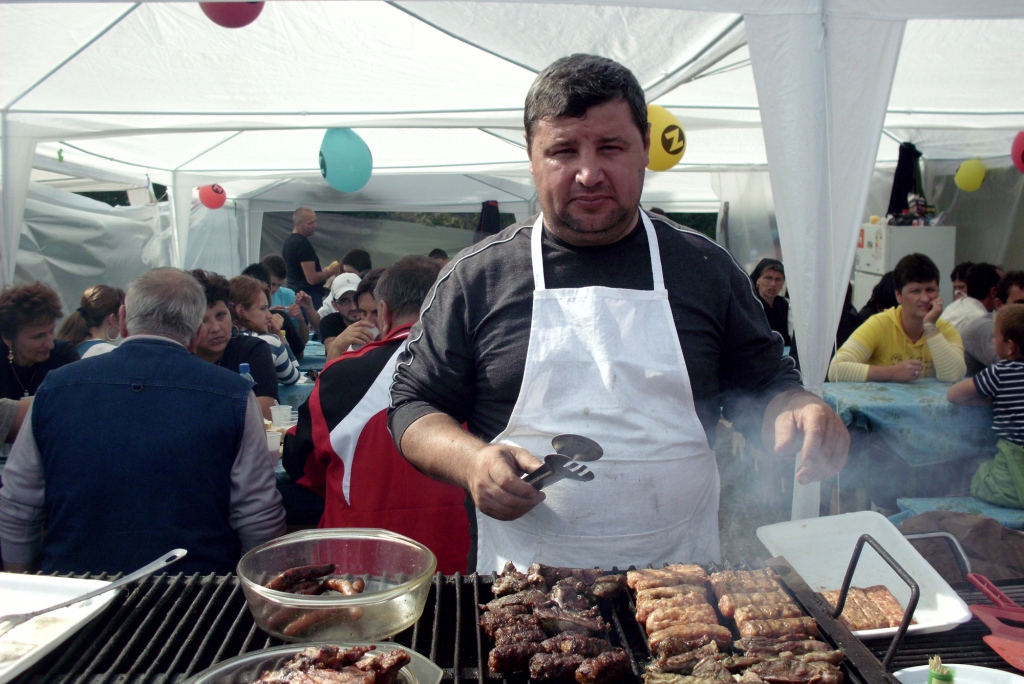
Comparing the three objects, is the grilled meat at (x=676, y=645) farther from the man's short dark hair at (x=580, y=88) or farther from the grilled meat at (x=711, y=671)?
the man's short dark hair at (x=580, y=88)

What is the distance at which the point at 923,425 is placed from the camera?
469 centimetres

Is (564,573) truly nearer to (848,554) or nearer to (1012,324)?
(848,554)

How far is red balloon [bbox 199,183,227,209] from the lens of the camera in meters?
11.5

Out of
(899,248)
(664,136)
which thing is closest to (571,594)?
(664,136)

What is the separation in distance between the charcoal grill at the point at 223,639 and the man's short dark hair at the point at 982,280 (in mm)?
5537

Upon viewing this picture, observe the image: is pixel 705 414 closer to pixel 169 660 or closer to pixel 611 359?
pixel 611 359

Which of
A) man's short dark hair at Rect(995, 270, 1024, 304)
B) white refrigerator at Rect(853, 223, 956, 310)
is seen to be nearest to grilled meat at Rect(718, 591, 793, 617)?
man's short dark hair at Rect(995, 270, 1024, 304)

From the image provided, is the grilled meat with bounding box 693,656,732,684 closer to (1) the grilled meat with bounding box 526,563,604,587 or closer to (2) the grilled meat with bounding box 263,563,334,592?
(1) the grilled meat with bounding box 526,563,604,587

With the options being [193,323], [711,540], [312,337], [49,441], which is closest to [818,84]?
[711,540]

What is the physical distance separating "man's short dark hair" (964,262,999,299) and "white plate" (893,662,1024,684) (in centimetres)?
595

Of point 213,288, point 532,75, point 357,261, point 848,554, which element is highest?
point 532,75

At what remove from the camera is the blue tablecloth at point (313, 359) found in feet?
21.2

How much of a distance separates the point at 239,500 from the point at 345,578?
4.31 ft

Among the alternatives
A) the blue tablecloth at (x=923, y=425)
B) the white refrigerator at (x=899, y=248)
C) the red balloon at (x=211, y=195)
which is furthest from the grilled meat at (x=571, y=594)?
the red balloon at (x=211, y=195)
